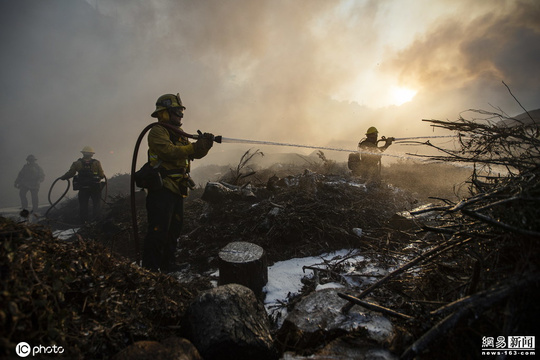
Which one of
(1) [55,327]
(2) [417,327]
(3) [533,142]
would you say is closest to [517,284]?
(2) [417,327]

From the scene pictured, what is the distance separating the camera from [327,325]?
2.03 meters

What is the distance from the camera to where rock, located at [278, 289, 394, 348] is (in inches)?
75.2

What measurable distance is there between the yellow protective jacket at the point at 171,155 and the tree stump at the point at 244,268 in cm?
156

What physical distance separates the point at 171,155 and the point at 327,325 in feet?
10.9

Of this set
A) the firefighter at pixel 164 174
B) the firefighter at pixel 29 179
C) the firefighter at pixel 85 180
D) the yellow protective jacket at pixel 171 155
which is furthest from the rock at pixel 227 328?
the firefighter at pixel 29 179

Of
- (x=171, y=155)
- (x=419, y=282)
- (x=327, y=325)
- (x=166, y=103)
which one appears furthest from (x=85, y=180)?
(x=419, y=282)

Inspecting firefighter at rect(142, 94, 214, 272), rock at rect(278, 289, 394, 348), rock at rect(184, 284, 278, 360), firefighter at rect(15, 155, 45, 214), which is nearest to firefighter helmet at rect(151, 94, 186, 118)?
firefighter at rect(142, 94, 214, 272)

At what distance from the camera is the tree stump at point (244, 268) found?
3.11 meters

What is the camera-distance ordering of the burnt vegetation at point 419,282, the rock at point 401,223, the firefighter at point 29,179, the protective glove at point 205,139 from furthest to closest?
the firefighter at point 29,179, the rock at point 401,223, the protective glove at point 205,139, the burnt vegetation at point 419,282

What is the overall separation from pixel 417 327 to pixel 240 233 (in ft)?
12.6

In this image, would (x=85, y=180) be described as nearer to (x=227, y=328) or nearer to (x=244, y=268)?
(x=244, y=268)

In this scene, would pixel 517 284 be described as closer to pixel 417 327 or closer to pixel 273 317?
pixel 417 327

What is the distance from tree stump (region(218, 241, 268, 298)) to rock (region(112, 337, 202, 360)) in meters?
1.53

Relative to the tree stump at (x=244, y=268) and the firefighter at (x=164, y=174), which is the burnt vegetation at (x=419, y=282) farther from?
the firefighter at (x=164, y=174)
